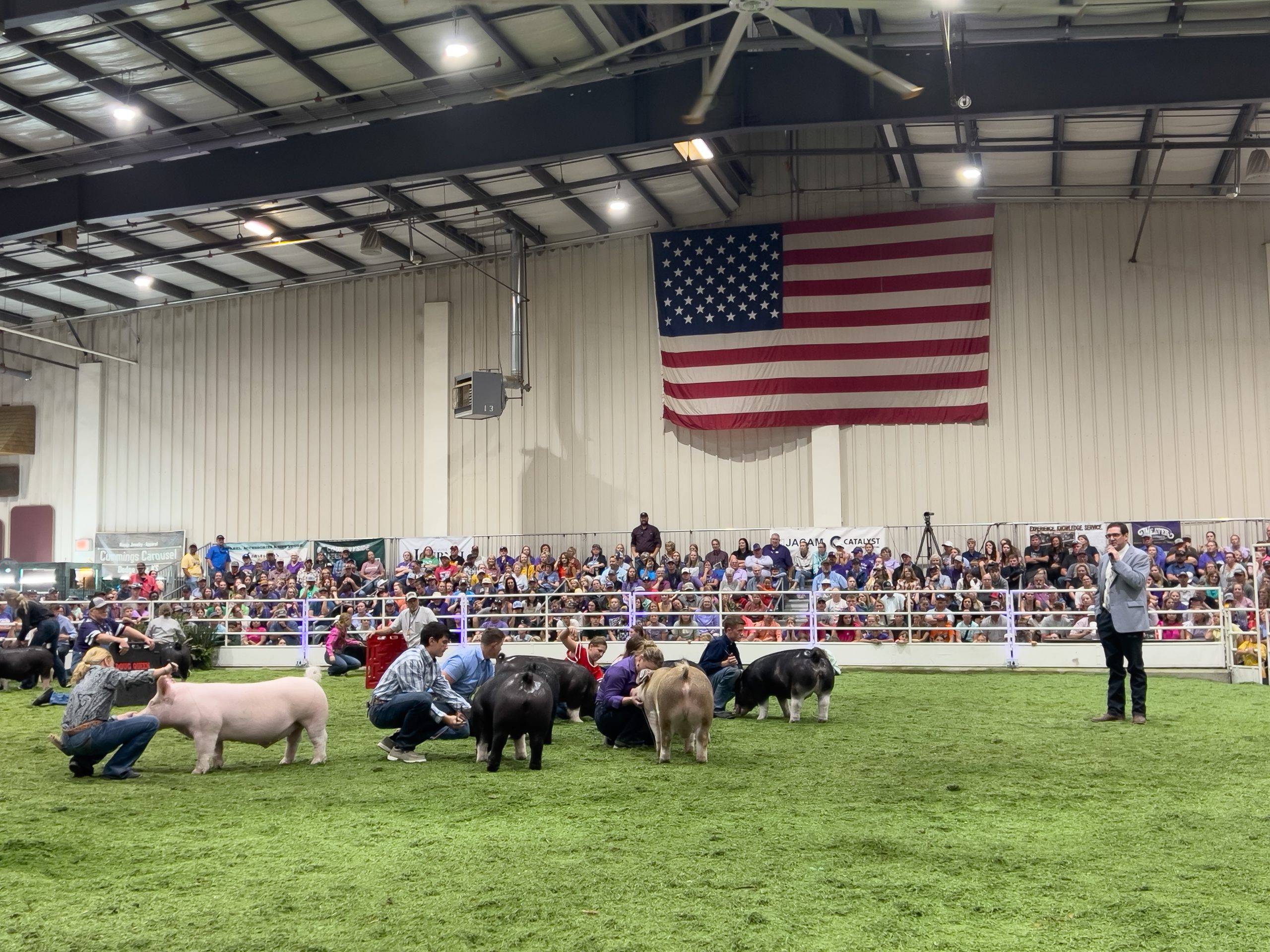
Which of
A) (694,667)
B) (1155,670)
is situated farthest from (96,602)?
(1155,670)

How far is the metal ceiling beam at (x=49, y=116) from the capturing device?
1460 cm

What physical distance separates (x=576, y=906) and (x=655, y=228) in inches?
772

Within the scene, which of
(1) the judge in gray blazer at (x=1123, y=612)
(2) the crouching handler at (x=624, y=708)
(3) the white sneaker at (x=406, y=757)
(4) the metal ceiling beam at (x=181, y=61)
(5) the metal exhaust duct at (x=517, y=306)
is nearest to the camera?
(3) the white sneaker at (x=406, y=757)

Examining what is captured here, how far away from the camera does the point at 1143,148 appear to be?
57.3 feet

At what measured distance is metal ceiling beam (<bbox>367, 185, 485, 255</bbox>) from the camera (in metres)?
20.2

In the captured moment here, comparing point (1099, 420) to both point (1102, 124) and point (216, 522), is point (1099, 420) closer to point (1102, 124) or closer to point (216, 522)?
point (1102, 124)

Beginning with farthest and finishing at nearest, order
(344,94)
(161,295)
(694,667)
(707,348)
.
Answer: (161,295), (707,348), (344,94), (694,667)

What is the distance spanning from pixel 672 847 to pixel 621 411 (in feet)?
59.2

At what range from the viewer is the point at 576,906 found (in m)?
4.61

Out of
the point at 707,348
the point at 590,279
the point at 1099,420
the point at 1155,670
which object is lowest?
the point at 1155,670

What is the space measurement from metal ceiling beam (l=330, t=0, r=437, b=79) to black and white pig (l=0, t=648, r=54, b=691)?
8.80 meters

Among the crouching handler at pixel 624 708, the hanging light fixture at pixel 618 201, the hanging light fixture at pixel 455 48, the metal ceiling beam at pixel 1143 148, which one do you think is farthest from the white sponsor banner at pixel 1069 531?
the hanging light fixture at pixel 455 48

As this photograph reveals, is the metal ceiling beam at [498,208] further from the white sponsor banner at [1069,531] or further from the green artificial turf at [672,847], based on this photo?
the green artificial turf at [672,847]

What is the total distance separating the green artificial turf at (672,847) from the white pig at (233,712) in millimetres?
255
